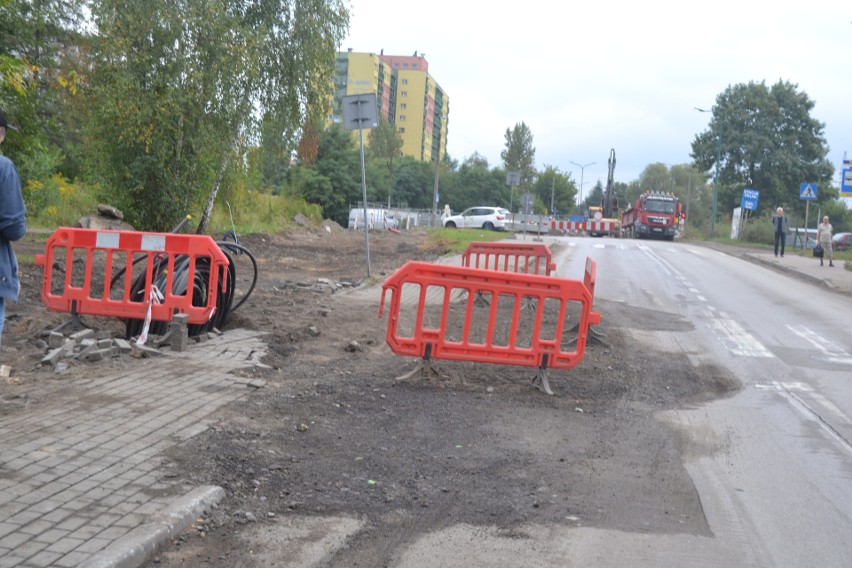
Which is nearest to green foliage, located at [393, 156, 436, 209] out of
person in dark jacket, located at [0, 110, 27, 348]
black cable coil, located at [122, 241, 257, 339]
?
black cable coil, located at [122, 241, 257, 339]

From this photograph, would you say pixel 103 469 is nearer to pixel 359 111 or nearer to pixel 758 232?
pixel 359 111

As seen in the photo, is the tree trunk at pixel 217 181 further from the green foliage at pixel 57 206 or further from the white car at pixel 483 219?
the white car at pixel 483 219

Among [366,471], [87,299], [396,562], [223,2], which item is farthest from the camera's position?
[223,2]

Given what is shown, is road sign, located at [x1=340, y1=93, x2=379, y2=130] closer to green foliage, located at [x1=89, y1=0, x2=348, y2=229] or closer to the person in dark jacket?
green foliage, located at [x1=89, y1=0, x2=348, y2=229]

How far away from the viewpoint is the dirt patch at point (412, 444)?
481 centimetres

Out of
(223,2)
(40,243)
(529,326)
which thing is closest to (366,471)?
(529,326)

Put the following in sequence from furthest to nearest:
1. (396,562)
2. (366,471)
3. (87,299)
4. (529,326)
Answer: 1. (529,326)
2. (87,299)
3. (366,471)
4. (396,562)

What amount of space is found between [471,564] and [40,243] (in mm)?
16356

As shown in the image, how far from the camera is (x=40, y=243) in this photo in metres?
18.1

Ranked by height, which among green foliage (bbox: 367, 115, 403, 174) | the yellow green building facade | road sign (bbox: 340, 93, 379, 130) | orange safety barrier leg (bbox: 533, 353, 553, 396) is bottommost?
orange safety barrier leg (bbox: 533, 353, 553, 396)

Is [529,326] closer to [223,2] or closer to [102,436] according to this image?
[102,436]

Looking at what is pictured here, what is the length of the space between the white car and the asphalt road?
126 feet

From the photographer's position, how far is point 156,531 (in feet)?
13.6

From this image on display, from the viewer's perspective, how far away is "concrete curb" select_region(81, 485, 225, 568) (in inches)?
150
